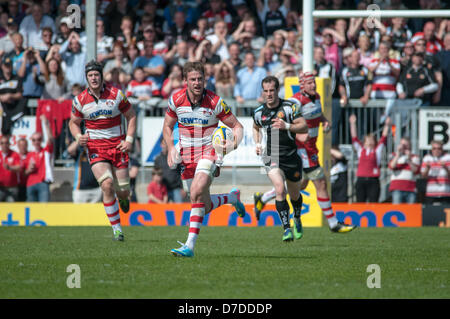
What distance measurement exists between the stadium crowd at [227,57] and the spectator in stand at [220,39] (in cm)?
3

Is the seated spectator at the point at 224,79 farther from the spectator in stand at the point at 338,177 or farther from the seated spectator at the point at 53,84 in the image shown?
the seated spectator at the point at 53,84

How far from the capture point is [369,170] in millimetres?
16797

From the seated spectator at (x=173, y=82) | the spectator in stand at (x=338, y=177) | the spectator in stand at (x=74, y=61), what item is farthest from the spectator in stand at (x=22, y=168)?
the spectator in stand at (x=338, y=177)

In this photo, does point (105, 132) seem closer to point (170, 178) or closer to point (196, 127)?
point (196, 127)

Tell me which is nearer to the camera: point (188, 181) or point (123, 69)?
point (188, 181)

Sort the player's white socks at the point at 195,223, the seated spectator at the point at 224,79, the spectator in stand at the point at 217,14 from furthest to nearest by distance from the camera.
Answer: the spectator in stand at the point at 217,14 < the seated spectator at the point at 224,79 < the player's white socks at the point at 195,223

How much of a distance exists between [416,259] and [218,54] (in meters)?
10.2

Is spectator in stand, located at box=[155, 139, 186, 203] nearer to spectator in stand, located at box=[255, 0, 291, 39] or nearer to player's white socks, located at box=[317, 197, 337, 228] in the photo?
player's white socks, located at box=[317, 197, 337, 228]

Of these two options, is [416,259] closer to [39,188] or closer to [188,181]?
[188,181]

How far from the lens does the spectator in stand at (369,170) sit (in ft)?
55.2

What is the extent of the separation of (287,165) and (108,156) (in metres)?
2.72

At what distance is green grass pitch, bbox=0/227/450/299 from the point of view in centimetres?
668

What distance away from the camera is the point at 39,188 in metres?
17.2
